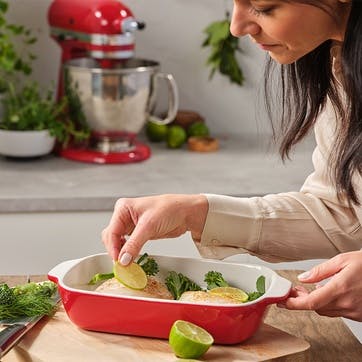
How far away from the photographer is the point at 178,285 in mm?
1580

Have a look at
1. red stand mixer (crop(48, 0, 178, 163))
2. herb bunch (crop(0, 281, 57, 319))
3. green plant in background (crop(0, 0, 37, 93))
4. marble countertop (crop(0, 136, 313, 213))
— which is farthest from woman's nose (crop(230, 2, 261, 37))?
green plant in background (crop(0, 0, 37, 93))

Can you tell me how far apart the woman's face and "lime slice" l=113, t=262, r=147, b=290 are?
0.38 metres

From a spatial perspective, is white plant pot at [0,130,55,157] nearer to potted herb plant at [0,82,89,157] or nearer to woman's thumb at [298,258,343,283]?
potted herb plant at [0,82,89,157]

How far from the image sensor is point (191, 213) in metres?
1.76

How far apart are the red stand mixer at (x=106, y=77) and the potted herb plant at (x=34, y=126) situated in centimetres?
6

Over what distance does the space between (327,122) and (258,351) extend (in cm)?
56

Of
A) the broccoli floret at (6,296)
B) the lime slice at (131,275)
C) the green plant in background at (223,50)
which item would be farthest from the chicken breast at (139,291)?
the green plant in background at (223,50)

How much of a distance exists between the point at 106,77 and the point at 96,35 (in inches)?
4.6

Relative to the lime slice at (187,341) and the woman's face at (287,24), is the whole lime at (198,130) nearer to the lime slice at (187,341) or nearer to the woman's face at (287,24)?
the woman's face at (287,24)

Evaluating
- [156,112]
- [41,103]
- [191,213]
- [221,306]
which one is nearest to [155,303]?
[221,306]

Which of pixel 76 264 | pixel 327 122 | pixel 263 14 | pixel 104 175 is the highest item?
pixel 263 14

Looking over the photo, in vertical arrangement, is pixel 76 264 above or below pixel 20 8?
below

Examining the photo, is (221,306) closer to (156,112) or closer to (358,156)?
(358,156)

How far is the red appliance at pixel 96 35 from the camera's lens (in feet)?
9.16
